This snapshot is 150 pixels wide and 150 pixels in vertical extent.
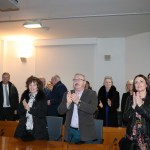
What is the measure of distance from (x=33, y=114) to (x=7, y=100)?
239cm

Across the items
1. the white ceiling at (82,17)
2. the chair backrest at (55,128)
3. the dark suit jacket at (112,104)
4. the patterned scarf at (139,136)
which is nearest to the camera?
the patterned scarf at (139,136)

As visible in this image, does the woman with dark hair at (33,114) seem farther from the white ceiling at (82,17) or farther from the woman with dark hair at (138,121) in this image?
the white ceiling at (82,17)

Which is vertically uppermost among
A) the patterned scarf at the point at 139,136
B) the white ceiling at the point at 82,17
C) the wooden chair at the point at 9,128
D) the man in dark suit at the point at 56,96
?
the white ceiling at the point at 82,17

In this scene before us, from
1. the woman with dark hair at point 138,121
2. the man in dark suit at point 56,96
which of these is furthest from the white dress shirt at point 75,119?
the man in dark suit at point 56,96

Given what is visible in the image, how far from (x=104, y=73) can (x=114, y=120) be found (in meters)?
2.37

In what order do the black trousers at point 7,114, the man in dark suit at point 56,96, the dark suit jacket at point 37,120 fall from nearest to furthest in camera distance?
the dark suit jacket at point 37,120 → the man in dark suit at point 56,96 → the black trousers at point 7,114

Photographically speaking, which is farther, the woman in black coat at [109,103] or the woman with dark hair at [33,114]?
the woman in black coat at [109,103]

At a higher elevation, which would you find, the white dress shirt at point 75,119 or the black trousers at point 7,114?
the white dress shirt at point 75,119

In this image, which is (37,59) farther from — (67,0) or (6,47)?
(67,0)

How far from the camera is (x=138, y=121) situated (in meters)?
2.42

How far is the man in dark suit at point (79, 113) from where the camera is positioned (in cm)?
281

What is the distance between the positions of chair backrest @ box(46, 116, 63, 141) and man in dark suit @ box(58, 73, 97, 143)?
1.49ft

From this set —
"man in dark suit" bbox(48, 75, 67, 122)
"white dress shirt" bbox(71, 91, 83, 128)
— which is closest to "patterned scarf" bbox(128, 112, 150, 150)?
"white dress shirt" bbox(71, 91, 83, 128)

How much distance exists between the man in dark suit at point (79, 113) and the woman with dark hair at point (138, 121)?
0.50m
